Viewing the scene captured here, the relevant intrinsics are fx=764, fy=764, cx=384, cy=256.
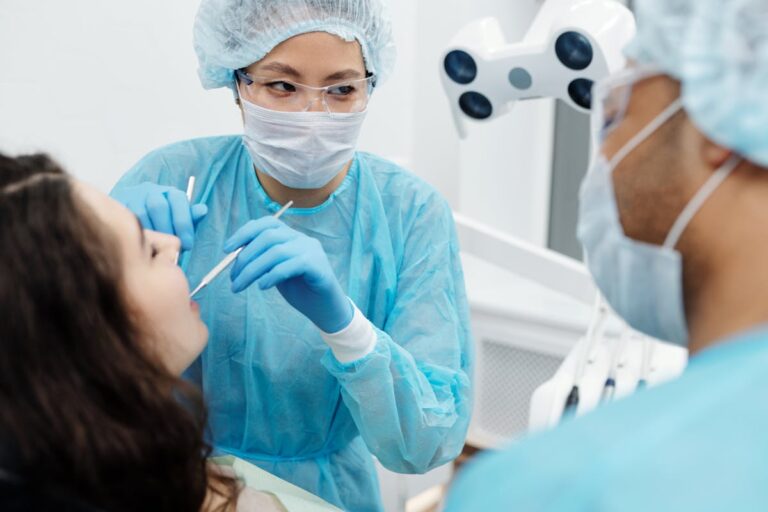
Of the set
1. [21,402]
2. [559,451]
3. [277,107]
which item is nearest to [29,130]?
[277,107]

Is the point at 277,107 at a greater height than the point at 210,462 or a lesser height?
greater

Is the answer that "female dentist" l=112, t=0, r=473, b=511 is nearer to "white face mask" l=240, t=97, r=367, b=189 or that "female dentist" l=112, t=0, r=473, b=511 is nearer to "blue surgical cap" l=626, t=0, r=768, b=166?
"white face mask" l=240, t=97, r=367, b=189

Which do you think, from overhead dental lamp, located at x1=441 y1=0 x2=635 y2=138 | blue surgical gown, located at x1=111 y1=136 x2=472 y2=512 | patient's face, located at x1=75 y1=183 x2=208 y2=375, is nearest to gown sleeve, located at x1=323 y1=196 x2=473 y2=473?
blue surgical gown, located at x1=111 y1=136 x2=472 y2=512

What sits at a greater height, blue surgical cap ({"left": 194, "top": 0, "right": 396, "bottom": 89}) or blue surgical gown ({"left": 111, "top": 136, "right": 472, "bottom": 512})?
blue surgical cap ({"left": 194, "top": 0, "right": 396, "bottom": 89})

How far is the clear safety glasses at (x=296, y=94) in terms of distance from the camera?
1.35 metres

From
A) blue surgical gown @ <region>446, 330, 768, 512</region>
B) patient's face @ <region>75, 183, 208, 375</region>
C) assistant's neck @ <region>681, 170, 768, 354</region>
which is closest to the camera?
blue surgical gown @ <region>446, 330, 768, 512</region>

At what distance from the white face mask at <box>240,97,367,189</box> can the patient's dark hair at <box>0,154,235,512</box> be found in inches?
19.9

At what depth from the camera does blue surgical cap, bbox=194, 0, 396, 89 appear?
1.31 metres

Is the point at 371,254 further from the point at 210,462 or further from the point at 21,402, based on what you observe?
the point at 21,402

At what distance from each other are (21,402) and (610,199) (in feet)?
2.12

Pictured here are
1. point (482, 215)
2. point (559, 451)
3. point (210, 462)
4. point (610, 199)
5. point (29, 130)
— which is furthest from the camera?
point (482, 215)

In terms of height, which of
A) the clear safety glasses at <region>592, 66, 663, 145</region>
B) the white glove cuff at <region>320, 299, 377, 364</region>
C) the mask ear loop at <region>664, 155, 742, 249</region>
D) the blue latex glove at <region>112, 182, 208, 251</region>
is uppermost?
the clear safety glasses at <region>592, 66, 663, 145</region>

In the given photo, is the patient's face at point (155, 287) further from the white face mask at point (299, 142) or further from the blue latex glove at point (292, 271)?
the white face mask at point (299, 142)

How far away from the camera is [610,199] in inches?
32.4
